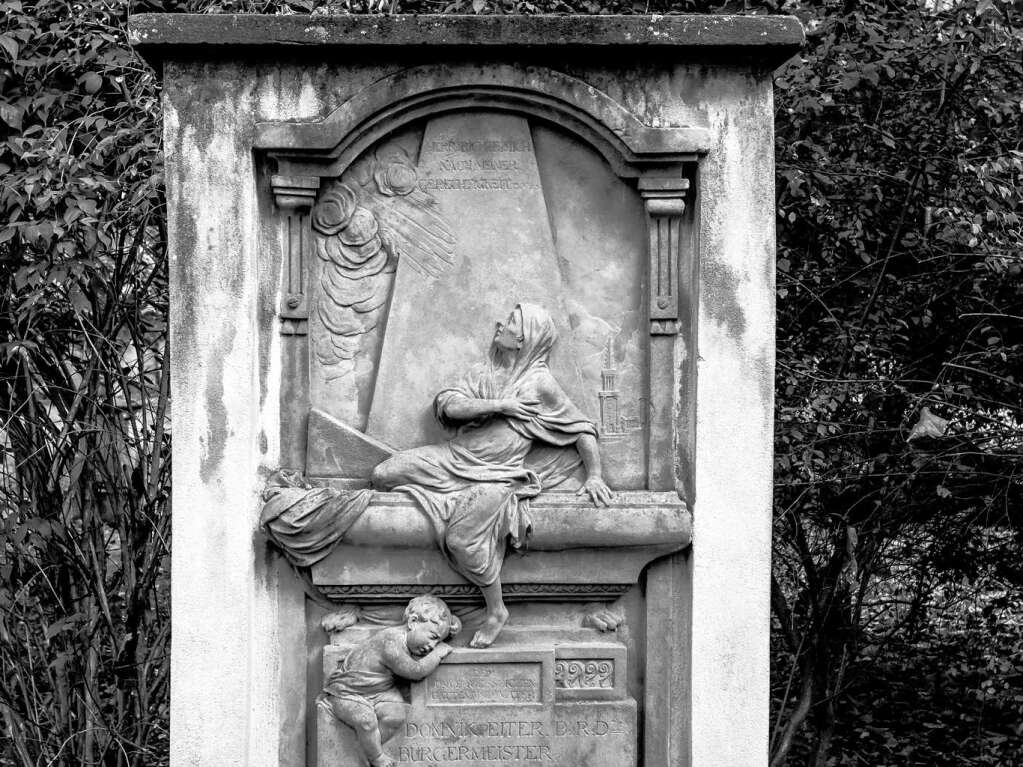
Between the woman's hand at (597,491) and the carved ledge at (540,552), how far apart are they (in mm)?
30

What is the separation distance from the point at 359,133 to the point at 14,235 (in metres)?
2.32

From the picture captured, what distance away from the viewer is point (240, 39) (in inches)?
205

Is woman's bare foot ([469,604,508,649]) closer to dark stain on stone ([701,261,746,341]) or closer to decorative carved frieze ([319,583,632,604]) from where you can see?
decorative carved frieze ([319,583,632,604])

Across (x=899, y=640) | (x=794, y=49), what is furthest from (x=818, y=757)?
(x=794, y=49)

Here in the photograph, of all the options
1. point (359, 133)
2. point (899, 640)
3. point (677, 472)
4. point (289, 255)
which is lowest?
point (899, 640)

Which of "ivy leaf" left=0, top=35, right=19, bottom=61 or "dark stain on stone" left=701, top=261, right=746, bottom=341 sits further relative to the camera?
"ivy leaf" left=0, top=35, right=19, bottom=61

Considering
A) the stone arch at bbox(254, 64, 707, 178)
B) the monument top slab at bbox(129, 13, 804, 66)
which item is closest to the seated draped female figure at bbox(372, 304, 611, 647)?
the stone arch at bbox(254, 64, 707, 178)

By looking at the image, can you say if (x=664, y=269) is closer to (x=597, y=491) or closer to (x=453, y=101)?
(x=597, y=491)

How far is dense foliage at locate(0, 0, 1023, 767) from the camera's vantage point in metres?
6.93

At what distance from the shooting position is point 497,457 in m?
5.46

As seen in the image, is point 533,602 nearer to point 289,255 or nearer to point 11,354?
point 289,255

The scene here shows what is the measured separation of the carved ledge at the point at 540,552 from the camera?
538cm

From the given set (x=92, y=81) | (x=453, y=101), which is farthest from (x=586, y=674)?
(x=92, y=81)

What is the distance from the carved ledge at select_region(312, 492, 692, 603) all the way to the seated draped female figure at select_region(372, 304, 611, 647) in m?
0.07
